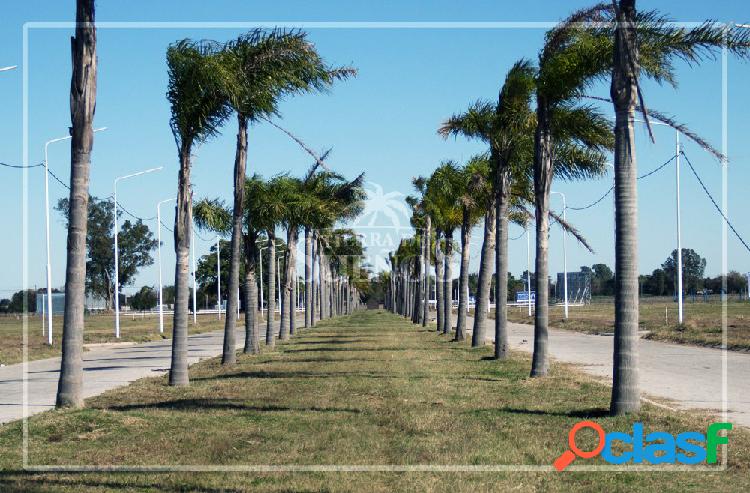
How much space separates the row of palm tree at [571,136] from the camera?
1316 cm

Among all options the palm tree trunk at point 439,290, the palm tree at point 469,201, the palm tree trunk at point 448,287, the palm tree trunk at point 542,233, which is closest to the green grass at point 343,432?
the palm tree trunk at point 542,233

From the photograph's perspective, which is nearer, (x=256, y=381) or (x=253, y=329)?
(x=256, y=381)

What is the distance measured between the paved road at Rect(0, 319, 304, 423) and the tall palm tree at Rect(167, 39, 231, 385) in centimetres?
212

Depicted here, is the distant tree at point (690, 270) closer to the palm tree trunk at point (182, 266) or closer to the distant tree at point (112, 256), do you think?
the distant tree at point (112, 256)

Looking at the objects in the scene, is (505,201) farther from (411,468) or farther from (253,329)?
(411,468)

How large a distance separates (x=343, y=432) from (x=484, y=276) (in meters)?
17.5

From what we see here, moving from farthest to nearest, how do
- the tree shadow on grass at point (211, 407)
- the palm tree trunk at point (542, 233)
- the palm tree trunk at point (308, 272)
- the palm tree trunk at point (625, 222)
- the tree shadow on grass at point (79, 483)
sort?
the palm tree trunk at point (308, 272), the palm tree trunk at point (542, 233), the tree shadow on grass at point (211, 407), the palm tree trunk at point (625, 222), the tree shadow on grass at point (79, 483)

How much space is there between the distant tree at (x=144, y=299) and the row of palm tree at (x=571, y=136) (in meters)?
118

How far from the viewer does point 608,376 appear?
20906 mm

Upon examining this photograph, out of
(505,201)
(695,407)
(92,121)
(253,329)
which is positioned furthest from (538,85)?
(253,329)

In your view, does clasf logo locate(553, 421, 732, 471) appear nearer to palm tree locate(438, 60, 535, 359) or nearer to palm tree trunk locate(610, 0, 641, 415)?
palm tree trunk locate(610, 0, 641, 415)

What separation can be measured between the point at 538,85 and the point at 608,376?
6364 mm

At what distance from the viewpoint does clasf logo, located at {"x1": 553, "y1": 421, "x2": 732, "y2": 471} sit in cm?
988

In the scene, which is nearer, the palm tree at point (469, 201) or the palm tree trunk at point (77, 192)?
the palm tree trunk at point (77, 192)
